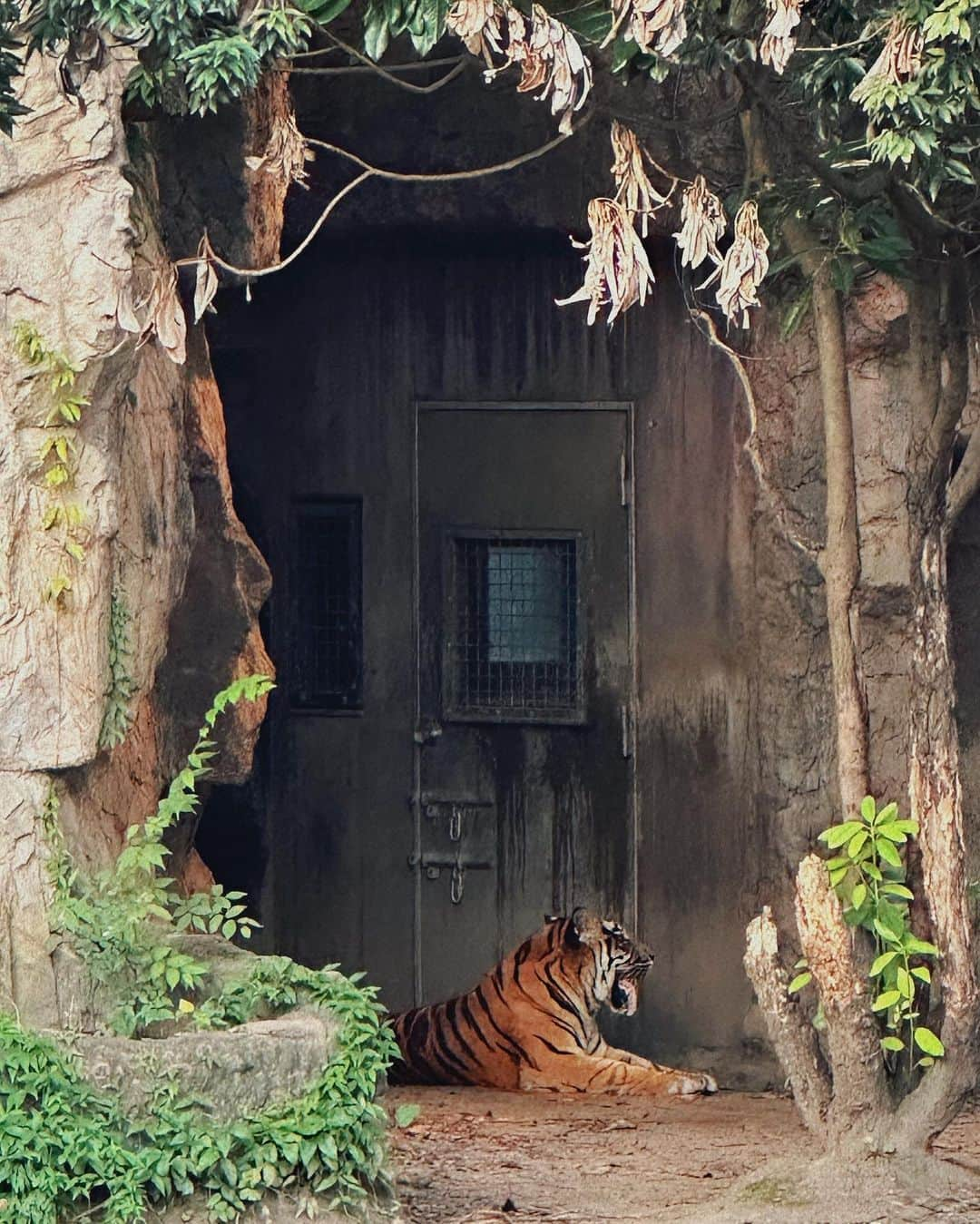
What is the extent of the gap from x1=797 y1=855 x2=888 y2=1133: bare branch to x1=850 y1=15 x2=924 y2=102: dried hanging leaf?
207cm

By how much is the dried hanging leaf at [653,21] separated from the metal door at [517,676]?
3.92 meters

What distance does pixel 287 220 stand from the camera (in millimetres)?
8406

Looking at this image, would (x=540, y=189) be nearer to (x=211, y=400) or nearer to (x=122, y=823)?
(x=211, y=400)

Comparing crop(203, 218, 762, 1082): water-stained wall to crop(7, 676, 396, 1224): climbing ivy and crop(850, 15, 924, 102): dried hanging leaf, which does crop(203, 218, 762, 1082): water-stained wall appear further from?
crop(850, 15, 924, 102): dried hanging leaf

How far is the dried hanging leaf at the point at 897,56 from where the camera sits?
15.5 feet

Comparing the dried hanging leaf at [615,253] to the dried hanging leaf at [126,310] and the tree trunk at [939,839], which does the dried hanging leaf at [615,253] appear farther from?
the tree trunk at [939,839]

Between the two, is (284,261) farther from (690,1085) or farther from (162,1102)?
(690,1085)

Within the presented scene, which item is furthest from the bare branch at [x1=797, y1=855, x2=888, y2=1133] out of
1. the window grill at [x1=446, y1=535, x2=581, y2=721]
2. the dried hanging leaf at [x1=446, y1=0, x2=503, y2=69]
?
the window grill at [x1=446, y1=535, x2=581, y2=721]

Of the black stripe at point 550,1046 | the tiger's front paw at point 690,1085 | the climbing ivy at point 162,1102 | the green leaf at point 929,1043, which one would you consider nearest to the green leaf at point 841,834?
the green leaf at point 929,1043

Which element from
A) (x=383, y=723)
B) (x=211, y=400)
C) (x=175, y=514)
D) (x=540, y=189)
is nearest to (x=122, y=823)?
(x=175, y=514)

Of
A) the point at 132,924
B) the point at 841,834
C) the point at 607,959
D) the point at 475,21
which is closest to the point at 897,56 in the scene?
the point at 475,21

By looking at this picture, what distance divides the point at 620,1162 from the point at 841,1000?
135cm

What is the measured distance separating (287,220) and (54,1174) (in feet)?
14.2

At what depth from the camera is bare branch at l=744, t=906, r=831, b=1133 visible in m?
5.81
